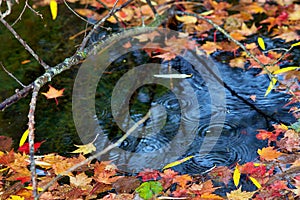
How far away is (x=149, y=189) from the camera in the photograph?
6.78 feet

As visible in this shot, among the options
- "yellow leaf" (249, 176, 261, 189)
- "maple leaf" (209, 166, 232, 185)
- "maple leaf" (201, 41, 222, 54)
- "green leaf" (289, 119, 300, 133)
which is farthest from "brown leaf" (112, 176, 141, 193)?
"maple leaf" (201, 41, 222, 54)

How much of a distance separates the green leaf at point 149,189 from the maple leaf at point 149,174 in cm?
11

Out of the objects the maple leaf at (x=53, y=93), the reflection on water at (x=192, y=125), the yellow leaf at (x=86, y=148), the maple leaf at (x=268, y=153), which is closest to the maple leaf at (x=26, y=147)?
the yellow leaf at (x=86, y=148)

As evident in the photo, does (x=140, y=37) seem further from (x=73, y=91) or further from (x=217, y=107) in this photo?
(x=217, y=107)

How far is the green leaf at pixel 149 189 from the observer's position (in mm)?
2041

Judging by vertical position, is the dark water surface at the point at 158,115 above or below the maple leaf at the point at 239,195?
above

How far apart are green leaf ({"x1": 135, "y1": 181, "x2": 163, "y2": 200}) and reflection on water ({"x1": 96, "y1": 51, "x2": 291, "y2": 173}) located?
9.4 inches

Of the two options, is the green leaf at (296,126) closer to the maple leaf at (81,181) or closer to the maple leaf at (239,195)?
the maple leaf at (239,195)

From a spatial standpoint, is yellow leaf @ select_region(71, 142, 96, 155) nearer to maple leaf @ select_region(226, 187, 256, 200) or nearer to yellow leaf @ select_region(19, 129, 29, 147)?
yellow leaf @ select_region(19, 129, 29, 147)

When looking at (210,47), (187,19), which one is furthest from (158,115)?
(187,19)

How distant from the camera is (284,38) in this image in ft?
10.8

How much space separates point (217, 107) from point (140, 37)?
1.01 m

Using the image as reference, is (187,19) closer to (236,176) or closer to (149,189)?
(236,176)

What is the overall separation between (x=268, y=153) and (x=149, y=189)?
0.70 meters
